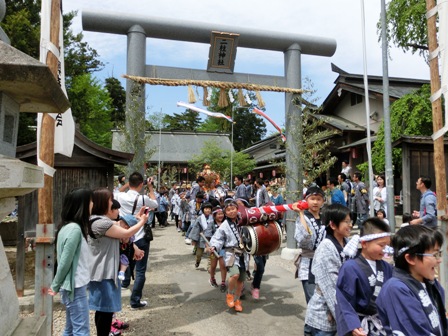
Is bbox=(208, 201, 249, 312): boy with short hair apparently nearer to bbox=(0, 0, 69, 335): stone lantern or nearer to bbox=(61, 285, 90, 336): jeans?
bbox=(61, 285, 90, 336): jeans

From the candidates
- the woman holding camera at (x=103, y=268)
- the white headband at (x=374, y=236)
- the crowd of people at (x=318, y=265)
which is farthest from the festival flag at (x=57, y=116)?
the white headband at (x=374, y=236)

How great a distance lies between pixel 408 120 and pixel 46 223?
1295 centimetres

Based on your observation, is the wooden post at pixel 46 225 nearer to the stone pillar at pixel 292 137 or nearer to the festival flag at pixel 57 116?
the festival flag at pixel 57 116

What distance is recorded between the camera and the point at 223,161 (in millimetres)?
32438

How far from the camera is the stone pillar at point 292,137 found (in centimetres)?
909

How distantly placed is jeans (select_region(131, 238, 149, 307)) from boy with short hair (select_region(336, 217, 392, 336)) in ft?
11.0

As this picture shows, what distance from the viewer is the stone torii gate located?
7895 mm

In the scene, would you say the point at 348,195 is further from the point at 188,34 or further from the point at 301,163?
the point at 188,34

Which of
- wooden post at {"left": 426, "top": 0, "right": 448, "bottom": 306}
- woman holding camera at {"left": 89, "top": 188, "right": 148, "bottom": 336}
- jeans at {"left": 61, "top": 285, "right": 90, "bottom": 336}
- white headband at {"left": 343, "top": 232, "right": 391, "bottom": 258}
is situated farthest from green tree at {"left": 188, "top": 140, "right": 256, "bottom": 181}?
white headband at {"left": 343, "top": 232, "right": 391, "bottom": 258}

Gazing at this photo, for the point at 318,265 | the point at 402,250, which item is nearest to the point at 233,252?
the point at 318,265

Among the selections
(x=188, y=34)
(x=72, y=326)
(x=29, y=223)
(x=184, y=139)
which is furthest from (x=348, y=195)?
(x=184, y=139)

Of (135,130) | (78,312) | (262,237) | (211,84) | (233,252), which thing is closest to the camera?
(78,312)

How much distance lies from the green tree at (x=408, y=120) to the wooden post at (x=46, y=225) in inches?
463

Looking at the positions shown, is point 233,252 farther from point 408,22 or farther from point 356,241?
point 408,22
